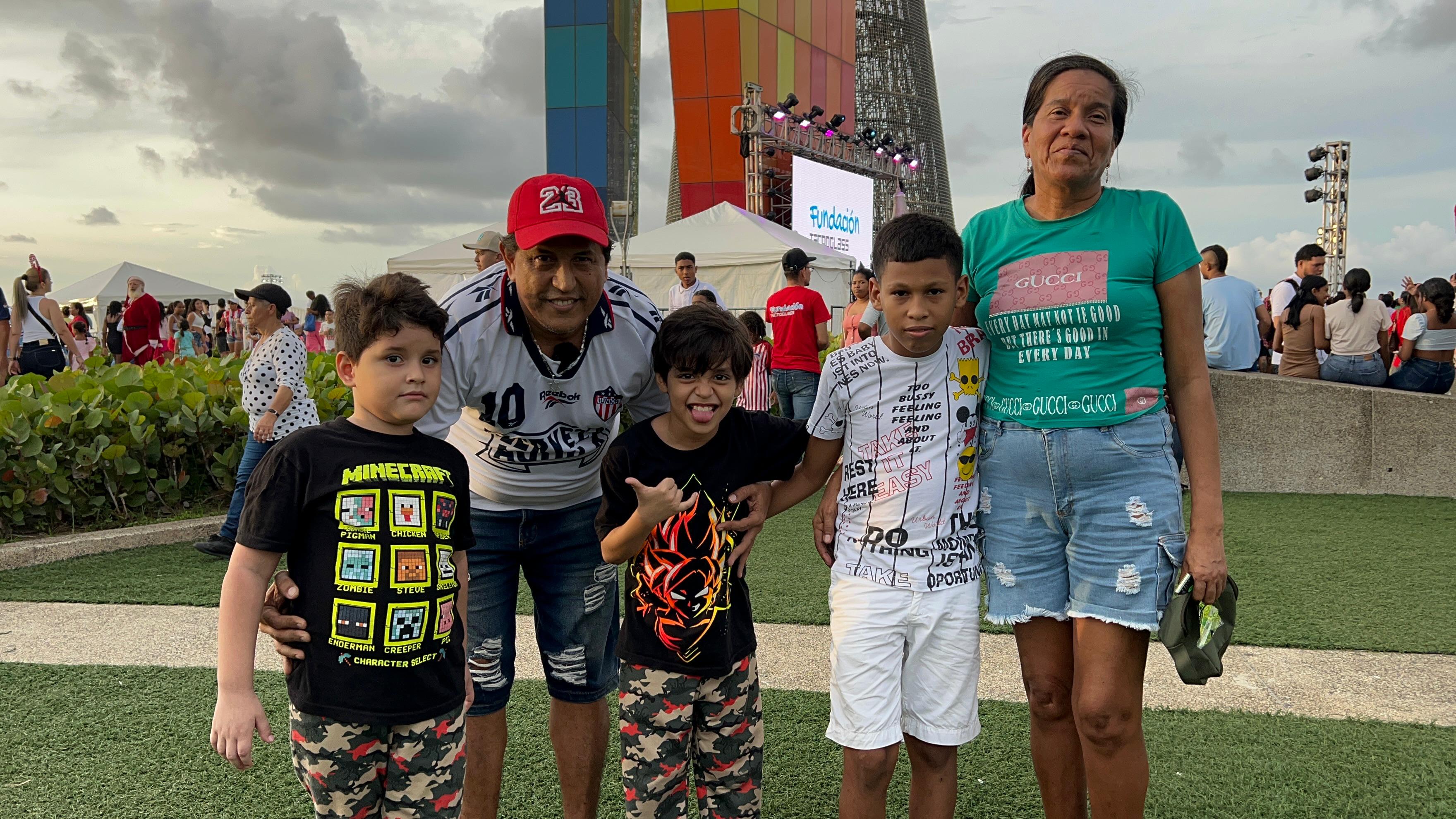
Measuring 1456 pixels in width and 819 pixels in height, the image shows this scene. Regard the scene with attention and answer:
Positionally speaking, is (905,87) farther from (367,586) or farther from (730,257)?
(367,586)

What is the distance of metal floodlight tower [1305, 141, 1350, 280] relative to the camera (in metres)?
22.0

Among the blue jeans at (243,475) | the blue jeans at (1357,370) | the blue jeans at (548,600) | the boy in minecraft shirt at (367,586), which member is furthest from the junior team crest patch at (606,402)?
the blue jeans at (1357,370)

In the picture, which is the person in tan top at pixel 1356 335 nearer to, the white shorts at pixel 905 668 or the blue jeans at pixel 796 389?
the blue jeans at pixel 796 389

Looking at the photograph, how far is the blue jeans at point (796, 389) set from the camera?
9273 mm

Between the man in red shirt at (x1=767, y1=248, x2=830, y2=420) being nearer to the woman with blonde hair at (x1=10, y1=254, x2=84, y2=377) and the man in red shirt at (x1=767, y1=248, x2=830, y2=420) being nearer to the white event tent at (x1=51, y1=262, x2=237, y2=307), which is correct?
the woman with blonde hair at (x1=10, y1=254, x2=84, y2=377)

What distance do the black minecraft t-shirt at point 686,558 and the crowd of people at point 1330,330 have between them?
7903 millimetres

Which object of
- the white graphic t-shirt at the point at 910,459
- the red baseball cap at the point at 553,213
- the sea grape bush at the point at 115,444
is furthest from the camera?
the sea grape bush at the point at 115,444

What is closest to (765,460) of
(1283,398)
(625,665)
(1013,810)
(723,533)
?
(723,533)

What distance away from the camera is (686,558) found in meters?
2.44

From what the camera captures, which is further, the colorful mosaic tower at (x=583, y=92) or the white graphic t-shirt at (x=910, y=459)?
the colorful mosaic tower at (x=583, y=92)

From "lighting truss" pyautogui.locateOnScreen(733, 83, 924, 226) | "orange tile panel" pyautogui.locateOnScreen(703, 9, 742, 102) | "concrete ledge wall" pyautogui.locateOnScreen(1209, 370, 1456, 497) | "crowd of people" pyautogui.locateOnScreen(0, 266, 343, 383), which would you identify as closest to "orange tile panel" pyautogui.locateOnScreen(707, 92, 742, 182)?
"orange tile panel" pyautogui.locateOnScreen(703, 9, 742, 102)

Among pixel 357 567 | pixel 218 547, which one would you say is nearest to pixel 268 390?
pixel 218 547

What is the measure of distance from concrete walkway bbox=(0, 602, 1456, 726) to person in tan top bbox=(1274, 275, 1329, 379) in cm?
616

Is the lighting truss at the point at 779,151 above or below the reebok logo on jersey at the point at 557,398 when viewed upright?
above
